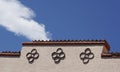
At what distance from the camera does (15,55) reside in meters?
31.1

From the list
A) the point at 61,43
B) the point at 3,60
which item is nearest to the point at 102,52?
the point at 61,43

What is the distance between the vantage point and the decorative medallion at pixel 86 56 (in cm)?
2805

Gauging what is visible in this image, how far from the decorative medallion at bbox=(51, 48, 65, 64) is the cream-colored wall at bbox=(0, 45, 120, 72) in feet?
0.70

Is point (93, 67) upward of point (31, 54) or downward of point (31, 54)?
downward

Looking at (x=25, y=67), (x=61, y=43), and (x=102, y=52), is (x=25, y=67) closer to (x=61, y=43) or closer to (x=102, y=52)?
(x=61, y=43)

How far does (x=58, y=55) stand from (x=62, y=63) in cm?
76

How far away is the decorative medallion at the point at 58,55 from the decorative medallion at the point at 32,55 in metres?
1.43

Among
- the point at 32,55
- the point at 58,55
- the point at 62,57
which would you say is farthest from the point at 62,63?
the point at 32,55

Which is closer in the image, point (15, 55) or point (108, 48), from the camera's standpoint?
point (108, 48)

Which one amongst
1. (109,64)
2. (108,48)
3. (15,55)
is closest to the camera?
(109,64)

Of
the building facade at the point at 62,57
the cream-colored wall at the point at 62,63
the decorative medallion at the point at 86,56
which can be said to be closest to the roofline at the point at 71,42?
the building facade at the point at 62,57

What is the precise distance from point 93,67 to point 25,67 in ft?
18.6

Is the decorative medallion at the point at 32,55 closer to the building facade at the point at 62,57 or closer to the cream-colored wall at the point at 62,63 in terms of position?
the building facade at the point at 62,57

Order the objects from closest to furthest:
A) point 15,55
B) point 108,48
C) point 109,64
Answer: point 109,64
point 108,48
point 15,55
